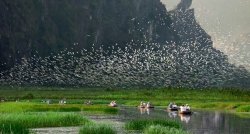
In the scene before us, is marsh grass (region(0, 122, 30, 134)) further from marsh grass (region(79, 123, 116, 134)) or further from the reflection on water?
the reflection on water

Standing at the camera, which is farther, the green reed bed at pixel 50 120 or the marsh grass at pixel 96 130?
the green reed bed at pixel 50 120

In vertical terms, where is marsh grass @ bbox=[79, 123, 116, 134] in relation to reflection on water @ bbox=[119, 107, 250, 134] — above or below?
above

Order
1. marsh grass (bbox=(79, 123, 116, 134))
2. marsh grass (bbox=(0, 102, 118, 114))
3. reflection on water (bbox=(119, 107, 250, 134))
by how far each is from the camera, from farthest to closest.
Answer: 1. marsh grass (bbox=(0, 102, 118, 114))
2. reflection on water (bbox=(119, 107, 250, 134))
3. marsh grass (bbox=(79, 123, 116, 134))

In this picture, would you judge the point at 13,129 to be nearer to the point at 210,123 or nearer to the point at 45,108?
the point at 210,123

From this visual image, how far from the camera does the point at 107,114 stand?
7738 cm

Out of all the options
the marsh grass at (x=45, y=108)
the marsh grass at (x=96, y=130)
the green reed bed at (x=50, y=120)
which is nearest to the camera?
the marsh grass at (x=96, y=130)

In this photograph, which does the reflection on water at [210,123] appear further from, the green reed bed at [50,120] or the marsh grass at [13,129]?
the marsh grass at [13,129]

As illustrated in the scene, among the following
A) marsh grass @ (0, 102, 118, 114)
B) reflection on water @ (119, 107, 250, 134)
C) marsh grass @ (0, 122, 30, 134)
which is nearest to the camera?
marsh grass @ (0, 122, 30, 134)

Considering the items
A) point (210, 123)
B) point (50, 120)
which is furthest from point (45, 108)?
point (210, 123)

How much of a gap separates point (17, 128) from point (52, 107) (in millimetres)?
38104

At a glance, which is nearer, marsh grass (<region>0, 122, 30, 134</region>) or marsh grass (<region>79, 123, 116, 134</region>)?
marsh grass (<region>0, 122, 30, 134</region>)

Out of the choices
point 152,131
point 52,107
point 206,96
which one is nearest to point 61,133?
point 152,131

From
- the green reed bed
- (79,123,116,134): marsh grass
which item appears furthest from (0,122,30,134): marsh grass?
the green reed bed

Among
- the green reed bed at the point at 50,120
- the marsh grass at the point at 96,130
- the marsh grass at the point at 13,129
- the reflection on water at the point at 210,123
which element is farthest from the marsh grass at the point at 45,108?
the marsh grass at the point at 13,129
